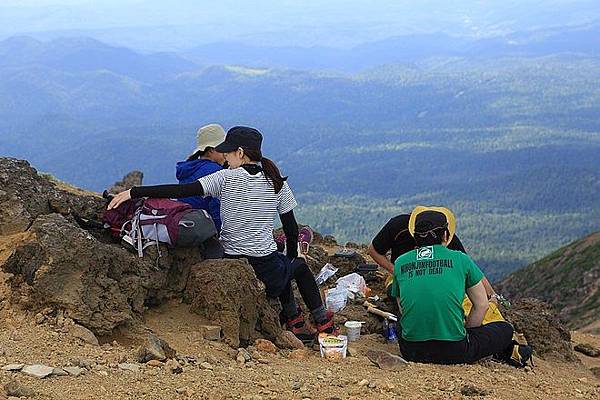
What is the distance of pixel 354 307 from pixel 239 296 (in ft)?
7.86

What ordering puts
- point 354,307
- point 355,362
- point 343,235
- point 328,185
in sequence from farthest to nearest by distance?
point 328,185
point 343,235
point 354,307
point 355,362

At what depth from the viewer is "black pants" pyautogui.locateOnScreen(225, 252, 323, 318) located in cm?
802

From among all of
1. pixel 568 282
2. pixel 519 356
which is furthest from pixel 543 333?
pixel 568 282

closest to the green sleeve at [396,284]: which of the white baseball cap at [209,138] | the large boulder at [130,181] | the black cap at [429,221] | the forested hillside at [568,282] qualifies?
the black cap at [429,221]

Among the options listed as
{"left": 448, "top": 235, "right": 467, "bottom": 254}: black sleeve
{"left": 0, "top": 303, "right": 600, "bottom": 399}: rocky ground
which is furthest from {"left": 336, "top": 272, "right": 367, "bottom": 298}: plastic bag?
{"left": 0, "top": 303, "right": 600, "bottom": 399}: rocky ground

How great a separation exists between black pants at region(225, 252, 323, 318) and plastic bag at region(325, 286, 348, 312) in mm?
1295

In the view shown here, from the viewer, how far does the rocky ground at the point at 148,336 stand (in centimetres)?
596

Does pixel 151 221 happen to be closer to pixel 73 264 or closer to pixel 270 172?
pixel 73 264

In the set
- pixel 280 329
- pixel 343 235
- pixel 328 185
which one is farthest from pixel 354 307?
pixel 328 185

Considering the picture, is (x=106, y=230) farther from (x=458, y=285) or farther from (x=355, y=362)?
(x=458, y=285)

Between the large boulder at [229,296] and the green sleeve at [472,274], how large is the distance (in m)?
1.84

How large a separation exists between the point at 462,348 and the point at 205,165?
9.64 feet

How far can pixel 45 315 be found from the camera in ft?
22.3

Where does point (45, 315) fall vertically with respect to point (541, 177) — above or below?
above
